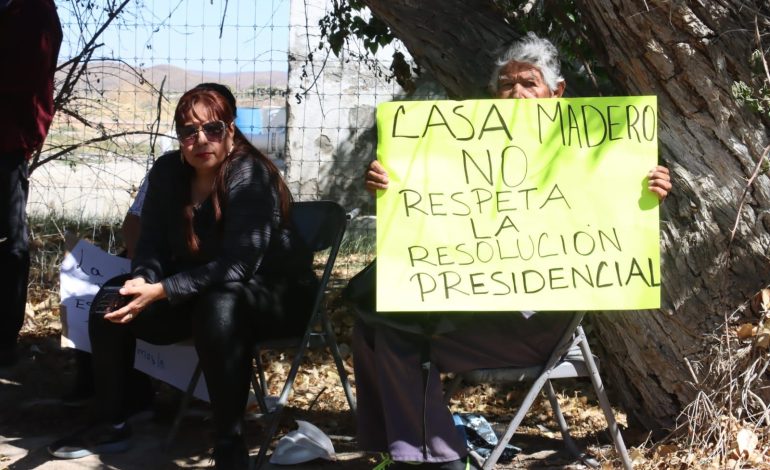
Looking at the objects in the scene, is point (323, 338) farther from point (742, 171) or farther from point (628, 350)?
point (742, 171)

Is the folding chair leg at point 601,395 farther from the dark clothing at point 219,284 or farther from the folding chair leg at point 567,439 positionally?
the dark clothing at point 219,284

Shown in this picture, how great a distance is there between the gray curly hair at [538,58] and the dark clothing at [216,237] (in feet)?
3.22

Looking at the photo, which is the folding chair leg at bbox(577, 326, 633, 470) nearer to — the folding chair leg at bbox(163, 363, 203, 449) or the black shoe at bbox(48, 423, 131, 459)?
the folding chair leg at bbox(163, 363, 203, 449)

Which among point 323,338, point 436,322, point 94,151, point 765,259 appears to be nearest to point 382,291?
point 436,322

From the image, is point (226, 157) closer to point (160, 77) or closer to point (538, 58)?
point (538, 58)

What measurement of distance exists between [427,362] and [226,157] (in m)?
1.17

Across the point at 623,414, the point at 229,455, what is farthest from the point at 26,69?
the point at 623,414

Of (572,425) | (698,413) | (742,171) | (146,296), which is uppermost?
(742,171)

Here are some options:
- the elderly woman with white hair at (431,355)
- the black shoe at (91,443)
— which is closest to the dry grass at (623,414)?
the elderly woman with white hair at (431,355)

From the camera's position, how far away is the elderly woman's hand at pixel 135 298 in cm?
369

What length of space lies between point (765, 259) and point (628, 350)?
2.00 feet

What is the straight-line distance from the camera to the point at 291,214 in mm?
4074

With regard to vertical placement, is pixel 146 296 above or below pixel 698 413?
above

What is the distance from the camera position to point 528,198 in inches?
131
